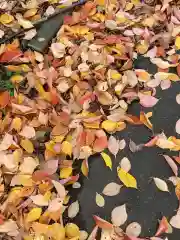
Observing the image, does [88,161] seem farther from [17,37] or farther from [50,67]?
[17,37]

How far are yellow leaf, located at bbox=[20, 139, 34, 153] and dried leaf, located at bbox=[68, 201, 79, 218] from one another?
1.23 feet

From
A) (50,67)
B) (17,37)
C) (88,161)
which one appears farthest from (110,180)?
(17,37)

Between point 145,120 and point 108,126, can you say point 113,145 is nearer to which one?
point 108,126

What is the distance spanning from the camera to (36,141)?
2332 mm

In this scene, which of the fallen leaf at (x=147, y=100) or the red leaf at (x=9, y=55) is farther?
the red leaf at (x=9, y=55)

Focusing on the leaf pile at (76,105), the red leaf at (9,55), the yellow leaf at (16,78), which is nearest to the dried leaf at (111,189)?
the leaf pile at (76,105)

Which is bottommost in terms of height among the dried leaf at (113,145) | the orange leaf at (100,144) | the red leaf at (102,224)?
the red leaf at (102,224)

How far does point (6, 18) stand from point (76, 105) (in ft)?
3.16

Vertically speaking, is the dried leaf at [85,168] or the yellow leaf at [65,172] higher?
the yellow leaf at [65,172]

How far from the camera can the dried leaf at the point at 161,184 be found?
2.20 meters

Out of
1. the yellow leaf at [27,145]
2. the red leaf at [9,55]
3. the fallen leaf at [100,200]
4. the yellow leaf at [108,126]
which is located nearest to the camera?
the fallen leaf at [100,200]

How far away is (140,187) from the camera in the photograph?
222 centimetres

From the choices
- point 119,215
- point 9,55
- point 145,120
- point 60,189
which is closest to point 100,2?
point 9,55

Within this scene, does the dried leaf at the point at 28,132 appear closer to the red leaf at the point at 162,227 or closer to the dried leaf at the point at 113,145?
the dried leaf at the point at 113,145
